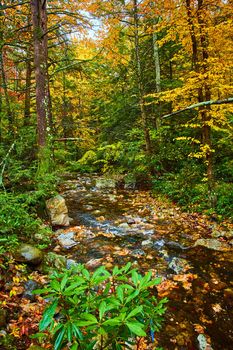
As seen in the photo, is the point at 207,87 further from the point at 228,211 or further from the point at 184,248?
the point at 184,248

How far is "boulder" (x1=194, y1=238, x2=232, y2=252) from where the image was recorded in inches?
223

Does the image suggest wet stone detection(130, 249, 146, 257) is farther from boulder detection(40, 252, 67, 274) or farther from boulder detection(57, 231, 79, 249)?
boulder detection(40, 252, 67, 274)

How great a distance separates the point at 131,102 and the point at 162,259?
31.8ft

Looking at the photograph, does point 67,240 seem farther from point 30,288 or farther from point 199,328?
point 199,328

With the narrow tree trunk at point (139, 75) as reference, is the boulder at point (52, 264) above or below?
below

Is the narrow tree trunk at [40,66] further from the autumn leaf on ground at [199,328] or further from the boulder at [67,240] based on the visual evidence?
the autumn leaf on ground at [199,328]

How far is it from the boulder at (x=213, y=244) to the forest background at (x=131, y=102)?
156 centimetres

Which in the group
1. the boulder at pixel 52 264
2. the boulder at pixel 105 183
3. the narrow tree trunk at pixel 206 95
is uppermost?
the narrow tree trunk at pixel 206 95

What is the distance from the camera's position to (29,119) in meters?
10.2

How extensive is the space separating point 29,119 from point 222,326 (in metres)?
9.43

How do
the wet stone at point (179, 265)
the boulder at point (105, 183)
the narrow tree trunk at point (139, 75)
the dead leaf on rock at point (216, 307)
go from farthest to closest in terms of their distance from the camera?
the boulder at point (105, 183), the narrow tree trunk at point (139, 75), the wet stone at point (179, 265), the dead leaf on rock at point (216, 307)

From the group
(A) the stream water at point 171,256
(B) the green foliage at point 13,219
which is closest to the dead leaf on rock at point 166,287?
(A) the stream water at point 171,256

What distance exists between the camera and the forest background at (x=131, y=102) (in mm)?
6543

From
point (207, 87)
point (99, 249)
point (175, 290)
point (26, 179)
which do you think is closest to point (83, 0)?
point (207, 87)
